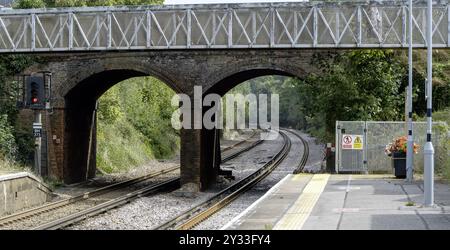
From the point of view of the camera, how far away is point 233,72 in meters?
28.1

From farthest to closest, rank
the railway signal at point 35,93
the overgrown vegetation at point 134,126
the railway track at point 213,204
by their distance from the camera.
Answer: the overgrown vegetation at point 134,126, the railway signal at point 35,93, the railway track at point 213,204

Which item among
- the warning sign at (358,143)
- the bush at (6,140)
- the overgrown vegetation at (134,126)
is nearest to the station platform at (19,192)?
the bush at (6,140)

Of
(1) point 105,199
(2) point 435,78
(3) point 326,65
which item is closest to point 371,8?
(3) point 326,65

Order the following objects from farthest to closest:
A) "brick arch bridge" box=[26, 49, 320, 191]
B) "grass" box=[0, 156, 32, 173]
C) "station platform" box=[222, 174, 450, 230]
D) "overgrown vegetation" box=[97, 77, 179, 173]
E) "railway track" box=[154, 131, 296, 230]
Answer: "overgrown vegetation" box=[97, 77, 179, 173] < "brick arch bridge" box=[26, 49, 320, 191] < "grass" box=[0, 156, 32, 173] < "railway track" box=[154, 131, 296, 230] < "station platform" box=[222, 174, 450, 230]

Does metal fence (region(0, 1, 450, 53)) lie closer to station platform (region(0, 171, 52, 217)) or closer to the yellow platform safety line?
the yellow platform safety line

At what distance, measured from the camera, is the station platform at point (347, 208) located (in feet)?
42.1

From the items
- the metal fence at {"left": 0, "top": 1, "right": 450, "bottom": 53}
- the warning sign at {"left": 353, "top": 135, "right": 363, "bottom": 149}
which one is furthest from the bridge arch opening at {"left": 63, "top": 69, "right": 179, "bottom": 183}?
the warning sign at {"left": 353, "top": 135, "right": 363, "bottom": 149}

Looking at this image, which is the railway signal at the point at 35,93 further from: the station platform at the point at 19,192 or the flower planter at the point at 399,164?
the flower planter at the point at 399,164

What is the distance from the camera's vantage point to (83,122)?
32125 millimetres

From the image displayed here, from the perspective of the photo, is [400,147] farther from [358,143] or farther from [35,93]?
[35,93]

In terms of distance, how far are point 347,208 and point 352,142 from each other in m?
11.2

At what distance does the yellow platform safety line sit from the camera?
12.9 metres

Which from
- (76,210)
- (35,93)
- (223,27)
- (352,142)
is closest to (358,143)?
(352,142)

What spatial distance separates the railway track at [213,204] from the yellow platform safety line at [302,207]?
2.97 metres
